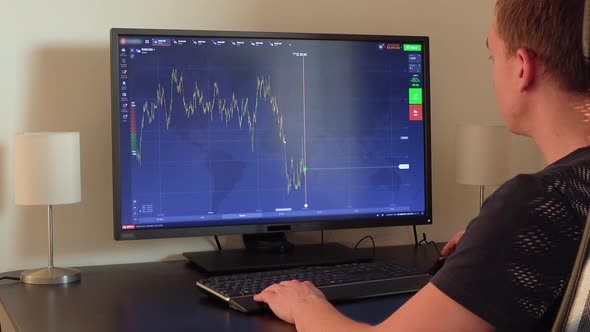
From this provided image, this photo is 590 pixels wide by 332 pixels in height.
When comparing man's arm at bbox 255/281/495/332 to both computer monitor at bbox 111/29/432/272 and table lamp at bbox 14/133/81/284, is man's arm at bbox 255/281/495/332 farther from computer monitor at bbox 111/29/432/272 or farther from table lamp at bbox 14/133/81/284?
table lamp at bbox 14/133/81/284

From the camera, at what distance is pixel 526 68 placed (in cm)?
109

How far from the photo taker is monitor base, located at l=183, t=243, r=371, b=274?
1797 millimetres

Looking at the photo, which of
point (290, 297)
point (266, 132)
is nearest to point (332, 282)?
point (290, 297)

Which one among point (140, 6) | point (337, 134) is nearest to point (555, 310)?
point (337, 134)

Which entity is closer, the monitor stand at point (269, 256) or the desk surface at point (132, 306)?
the desk surface at point (132, 306)

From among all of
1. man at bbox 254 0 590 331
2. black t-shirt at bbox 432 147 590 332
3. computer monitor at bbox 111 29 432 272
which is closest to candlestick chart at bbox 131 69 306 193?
computer monitor at bbox 111 29 432 272

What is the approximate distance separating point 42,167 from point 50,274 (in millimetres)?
227

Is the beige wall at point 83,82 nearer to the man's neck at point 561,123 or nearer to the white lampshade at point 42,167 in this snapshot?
the white lampshade at point 42,167

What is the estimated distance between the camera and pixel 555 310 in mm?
1018

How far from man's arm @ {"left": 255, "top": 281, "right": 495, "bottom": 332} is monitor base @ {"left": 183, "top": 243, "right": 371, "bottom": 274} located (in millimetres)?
313

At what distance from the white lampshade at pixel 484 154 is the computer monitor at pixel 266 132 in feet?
0.47

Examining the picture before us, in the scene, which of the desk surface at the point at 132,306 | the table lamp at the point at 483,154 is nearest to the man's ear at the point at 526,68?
the desk surface at the point at 132,306

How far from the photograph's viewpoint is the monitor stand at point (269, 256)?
1.81 meters

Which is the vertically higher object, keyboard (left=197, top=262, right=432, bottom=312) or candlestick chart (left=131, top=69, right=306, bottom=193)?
candlestick chart (left=131, top=69, right=306, bottom=193)
